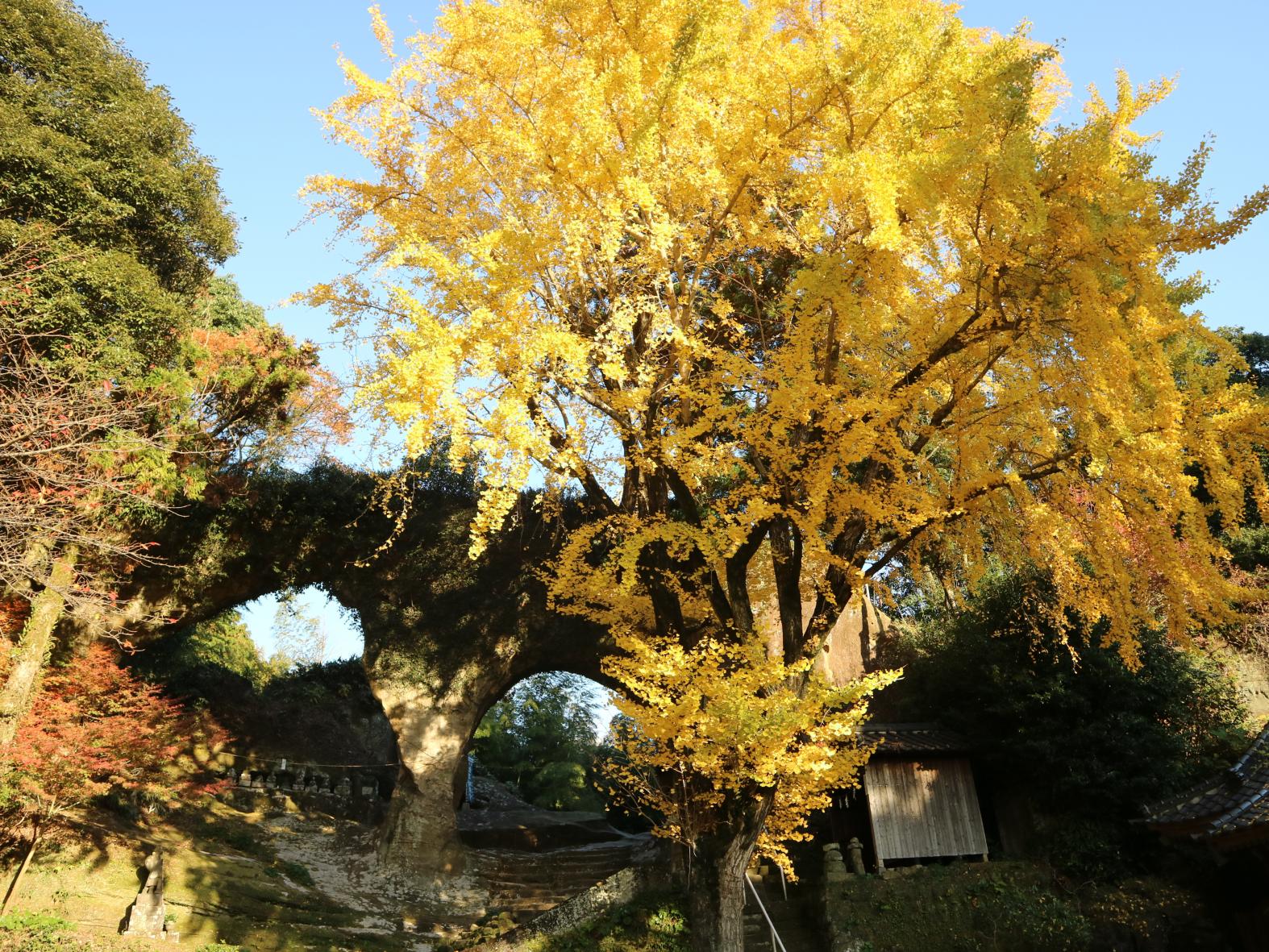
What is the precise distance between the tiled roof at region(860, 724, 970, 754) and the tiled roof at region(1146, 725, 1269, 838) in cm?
387

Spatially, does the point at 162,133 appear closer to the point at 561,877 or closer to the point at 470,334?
the point at 470,334

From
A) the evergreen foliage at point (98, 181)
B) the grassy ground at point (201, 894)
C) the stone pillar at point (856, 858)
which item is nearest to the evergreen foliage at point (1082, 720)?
the stone pillar at point (856, 858)

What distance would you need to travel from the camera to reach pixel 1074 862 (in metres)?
11.2

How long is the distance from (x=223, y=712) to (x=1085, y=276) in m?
19.7

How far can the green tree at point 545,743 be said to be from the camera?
2342 cm

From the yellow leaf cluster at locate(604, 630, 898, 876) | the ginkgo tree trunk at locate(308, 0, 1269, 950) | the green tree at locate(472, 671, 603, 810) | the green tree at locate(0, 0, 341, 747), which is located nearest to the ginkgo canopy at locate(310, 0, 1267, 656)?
the ginkgo tree trunk at locate(308, 0, 1269, 950)

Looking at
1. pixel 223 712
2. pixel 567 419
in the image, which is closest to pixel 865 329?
pixel 567 419

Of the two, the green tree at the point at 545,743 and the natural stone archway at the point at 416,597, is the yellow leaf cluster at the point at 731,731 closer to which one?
the natural stone archway at the point at 416,597

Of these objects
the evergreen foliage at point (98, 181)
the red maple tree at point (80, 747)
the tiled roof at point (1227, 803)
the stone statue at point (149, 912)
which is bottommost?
the stone statue at point (149, 912)

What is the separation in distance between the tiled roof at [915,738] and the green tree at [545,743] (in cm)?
1245

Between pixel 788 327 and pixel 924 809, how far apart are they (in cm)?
821

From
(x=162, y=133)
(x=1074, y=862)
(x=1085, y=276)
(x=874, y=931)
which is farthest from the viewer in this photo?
(x=162, y=133)

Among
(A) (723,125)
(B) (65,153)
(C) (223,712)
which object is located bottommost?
(C) (223,712)

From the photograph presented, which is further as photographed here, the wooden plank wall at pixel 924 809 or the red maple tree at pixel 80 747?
the wooden plank wall at pixel 924 809
